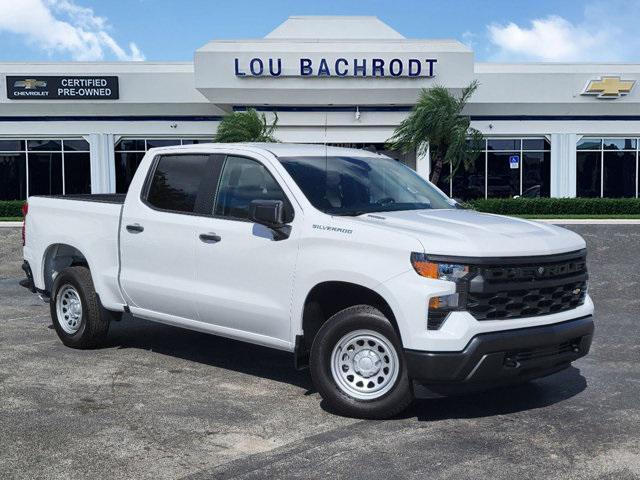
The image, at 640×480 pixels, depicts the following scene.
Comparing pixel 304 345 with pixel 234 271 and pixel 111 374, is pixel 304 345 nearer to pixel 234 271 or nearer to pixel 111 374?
pixel 234 271

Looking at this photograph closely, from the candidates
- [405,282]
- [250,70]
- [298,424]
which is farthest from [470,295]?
[250,70]

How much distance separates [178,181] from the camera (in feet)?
23.5

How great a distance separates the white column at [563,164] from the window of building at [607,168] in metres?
0.34

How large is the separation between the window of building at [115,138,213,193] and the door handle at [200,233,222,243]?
28462 mm

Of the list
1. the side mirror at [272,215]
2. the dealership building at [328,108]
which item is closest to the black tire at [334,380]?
the side mirror at [272,215]

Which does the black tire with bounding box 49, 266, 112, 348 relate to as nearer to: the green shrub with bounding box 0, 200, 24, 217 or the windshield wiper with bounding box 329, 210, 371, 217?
the windshield wiper with bounding box 329, 210, 371, 217

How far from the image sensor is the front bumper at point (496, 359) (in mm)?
5270

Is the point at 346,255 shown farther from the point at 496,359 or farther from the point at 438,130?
the point at 438,130

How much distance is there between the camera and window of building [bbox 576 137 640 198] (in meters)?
35.3

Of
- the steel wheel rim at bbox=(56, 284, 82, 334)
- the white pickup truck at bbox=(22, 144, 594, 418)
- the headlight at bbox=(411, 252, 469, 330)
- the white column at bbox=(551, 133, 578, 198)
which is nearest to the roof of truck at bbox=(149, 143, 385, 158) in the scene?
the white pickup truck at bbox=(22, 144, 594, 418)

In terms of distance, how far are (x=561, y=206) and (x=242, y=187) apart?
25.3 m

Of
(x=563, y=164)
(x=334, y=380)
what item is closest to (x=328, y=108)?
(x=563, y=164)

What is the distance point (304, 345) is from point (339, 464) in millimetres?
1448

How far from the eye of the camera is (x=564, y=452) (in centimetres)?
493
